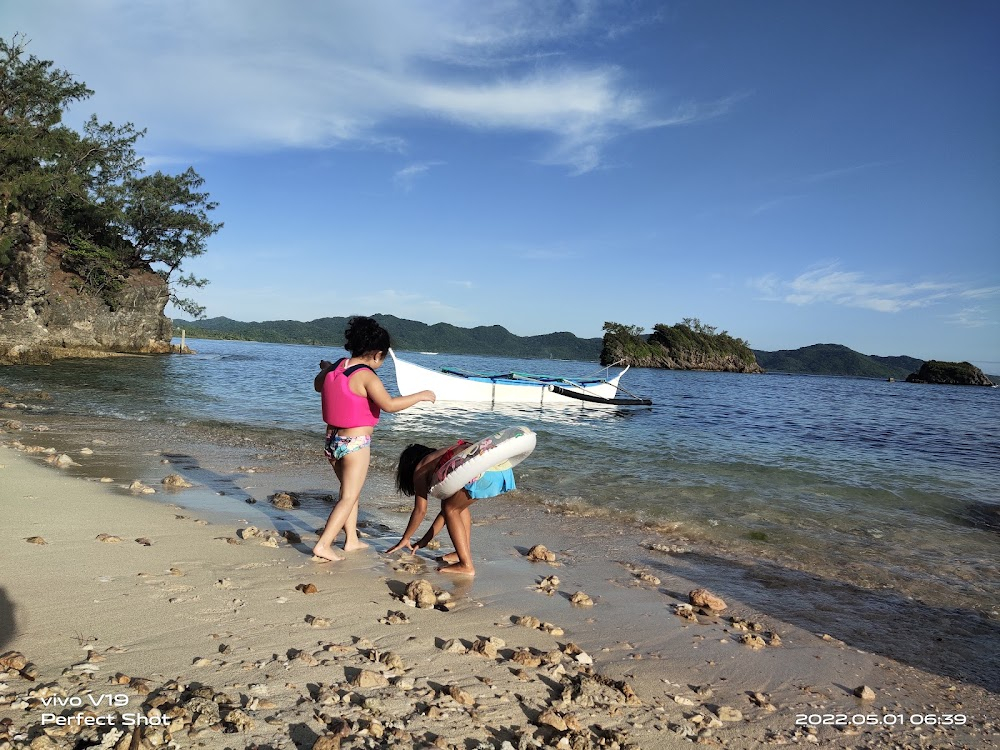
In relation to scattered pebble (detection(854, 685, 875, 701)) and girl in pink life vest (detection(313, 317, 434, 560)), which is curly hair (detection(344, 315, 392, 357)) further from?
scattered pebble (detection(854, 685, 875, 701))

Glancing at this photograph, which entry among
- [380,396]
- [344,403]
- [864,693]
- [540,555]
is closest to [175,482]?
[344,403]

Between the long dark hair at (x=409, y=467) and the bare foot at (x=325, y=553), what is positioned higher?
the long dark hair at (x=409, y=467)

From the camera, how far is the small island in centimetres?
12175

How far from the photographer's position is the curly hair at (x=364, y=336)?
4723mm

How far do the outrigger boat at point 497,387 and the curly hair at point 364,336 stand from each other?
19.4 metres

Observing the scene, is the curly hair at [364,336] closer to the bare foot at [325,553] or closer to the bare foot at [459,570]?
the bare foot at [325,553]

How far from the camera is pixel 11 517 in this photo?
16.2 feet

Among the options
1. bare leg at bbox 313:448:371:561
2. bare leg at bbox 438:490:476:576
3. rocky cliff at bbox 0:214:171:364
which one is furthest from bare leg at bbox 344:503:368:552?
rocky cliff at bbox 0:214:171:364

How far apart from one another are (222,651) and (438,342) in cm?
19609

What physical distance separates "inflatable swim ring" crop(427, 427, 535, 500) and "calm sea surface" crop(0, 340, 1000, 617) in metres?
2.92

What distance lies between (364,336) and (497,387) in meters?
21.9

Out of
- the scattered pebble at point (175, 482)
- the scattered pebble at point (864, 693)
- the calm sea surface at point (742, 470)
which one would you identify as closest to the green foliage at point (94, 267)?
the calm sea surface at point (742, 470)

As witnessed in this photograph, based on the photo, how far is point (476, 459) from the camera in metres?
4.50

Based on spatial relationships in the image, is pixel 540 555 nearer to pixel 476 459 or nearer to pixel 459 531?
pixel 459 531
